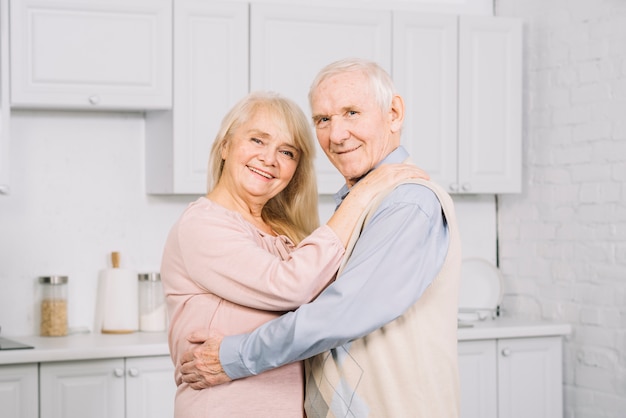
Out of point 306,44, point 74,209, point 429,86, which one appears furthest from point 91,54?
point 429,86

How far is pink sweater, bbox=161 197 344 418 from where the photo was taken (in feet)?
6.34

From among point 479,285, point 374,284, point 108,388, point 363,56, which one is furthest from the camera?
point 479,285

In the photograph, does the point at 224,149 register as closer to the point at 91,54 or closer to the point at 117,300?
the point at 91,54

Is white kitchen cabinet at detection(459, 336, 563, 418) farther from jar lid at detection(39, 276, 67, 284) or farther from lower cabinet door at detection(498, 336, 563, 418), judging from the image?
jar lid at detection(39, 276, 67, 284)

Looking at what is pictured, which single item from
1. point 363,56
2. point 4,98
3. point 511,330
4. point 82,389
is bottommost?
point 82,389

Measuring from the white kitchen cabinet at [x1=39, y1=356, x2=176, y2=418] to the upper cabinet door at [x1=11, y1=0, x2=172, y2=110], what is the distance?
1020 mm

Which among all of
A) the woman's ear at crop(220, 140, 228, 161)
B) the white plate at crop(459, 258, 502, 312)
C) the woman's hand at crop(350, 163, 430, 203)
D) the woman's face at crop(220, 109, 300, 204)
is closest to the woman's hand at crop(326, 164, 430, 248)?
the woman's hand at crop(350, 163, 430, 203)

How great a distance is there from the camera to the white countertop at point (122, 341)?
329cm

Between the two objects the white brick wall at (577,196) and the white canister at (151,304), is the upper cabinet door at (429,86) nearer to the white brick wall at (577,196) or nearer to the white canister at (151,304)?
the white brick wall at (577,196)

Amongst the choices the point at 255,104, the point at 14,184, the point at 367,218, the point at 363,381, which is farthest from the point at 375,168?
the point at 14,184

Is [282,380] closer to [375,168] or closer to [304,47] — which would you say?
[375,168]

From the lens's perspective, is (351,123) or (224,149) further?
(224,149)

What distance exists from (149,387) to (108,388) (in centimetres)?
16

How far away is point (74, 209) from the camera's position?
393cm
